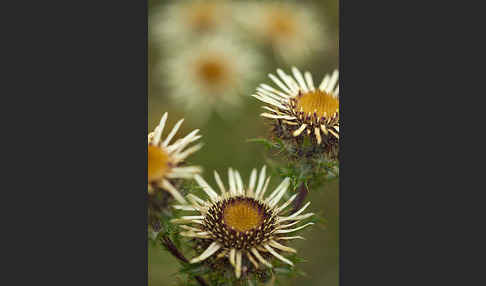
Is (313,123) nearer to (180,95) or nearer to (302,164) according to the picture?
(302,164)

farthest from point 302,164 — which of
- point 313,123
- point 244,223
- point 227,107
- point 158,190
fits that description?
point 227,107

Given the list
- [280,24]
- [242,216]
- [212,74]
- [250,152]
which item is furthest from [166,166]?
[280,24]

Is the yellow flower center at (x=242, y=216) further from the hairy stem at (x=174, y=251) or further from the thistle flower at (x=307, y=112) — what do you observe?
the thistle flower at (x=307, y=112)

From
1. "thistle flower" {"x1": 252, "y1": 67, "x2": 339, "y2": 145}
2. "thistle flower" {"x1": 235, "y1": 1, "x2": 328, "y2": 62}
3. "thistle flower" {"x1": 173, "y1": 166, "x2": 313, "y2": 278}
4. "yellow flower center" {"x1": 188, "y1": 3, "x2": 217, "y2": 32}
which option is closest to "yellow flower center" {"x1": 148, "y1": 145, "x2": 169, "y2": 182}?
"thistle flower" {"x1": 173, "y1": 166, "x2": 313, "y2": 278}

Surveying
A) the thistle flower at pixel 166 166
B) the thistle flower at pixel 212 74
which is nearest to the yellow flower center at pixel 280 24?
the thistle flower at pixel 212 74

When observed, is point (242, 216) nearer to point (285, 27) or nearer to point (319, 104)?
point (319, 104)

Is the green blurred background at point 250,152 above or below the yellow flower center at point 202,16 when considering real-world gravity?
below
